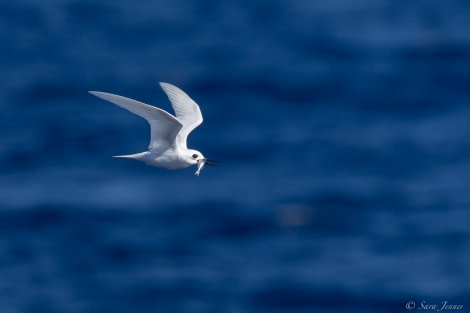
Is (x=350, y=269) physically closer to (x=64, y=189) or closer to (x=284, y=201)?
(x=284, y=201)

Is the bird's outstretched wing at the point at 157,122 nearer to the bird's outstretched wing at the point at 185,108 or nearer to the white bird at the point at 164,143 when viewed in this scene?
the white bird at the point at 164,143

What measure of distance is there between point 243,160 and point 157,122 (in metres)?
39.9

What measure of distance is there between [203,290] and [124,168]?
27.6 ft

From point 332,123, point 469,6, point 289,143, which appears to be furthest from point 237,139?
point 469,6

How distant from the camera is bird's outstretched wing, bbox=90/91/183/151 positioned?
13.1 meters

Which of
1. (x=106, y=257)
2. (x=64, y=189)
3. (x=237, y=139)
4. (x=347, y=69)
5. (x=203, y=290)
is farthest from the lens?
(x=347, y=69)

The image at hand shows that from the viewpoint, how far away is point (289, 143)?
56062 millimetres

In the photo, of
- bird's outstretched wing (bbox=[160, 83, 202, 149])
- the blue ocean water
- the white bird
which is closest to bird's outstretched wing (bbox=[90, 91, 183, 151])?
the white bird

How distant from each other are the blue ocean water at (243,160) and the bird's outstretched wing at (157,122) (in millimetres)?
28150

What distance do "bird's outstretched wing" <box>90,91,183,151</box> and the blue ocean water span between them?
92.4 ft

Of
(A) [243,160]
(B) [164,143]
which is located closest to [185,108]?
(B) [164,143]

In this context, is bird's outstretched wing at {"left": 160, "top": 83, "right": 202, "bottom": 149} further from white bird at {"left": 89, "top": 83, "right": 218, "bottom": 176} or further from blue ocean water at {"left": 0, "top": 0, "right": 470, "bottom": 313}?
blue ocean water at {"left": 0, "top": 0, "right": 470, "bottom": 313}

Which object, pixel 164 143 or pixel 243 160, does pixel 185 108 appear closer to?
pixel 164 143

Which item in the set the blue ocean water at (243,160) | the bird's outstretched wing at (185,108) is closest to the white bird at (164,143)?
the bird's outstretched wing at (185,108)
